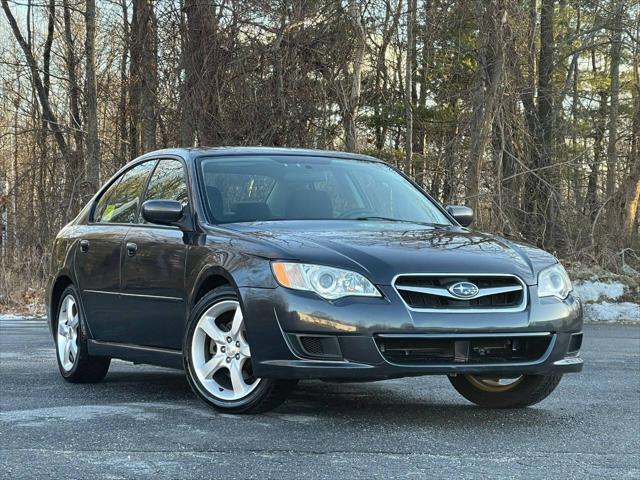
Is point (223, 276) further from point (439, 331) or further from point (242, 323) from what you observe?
point (439, 331)

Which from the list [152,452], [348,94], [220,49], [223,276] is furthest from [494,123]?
[152,452]

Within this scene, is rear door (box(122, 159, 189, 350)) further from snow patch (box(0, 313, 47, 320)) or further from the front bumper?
snow patch (box(0, 313, 47, 320))

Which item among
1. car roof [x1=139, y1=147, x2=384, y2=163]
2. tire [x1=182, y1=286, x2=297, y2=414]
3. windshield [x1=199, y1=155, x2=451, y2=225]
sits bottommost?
tire [x1=182, y1=286, x2=297, y2=414]

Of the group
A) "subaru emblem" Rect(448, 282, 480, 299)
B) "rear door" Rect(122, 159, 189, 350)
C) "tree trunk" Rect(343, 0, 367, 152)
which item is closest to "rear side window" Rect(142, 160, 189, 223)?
"rear door" Rect(122, 159, 189, 350)

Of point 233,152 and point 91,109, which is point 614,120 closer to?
point 91,109

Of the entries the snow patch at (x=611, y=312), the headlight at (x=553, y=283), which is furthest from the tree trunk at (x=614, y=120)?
the headlight at (x=553, y=283)

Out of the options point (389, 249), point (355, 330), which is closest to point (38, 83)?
point (389, 249)

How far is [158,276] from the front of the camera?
632 cm

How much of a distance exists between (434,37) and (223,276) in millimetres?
15040

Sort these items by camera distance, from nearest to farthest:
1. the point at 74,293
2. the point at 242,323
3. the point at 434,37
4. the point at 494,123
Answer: the point at 242,323 < the point at 74,293 < the point at 494,123 < the point at 434,37

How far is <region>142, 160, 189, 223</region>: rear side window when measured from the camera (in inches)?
261

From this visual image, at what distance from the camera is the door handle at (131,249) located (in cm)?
662

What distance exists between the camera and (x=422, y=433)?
5.23 m

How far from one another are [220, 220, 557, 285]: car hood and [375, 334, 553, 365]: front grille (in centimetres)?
32
